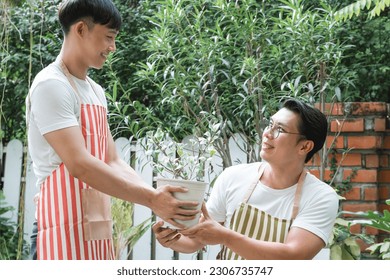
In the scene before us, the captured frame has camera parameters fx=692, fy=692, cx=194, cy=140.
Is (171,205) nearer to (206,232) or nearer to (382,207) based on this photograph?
(206,232)

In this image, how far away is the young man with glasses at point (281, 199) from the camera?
80.3 inches

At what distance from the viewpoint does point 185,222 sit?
1842mm

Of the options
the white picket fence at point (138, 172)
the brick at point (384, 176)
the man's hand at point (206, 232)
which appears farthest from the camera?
the white picket fence at point (138, 172)

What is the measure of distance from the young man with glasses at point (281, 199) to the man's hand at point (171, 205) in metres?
0.18

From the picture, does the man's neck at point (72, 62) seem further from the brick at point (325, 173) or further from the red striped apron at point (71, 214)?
A: the brick at point (325, 173)

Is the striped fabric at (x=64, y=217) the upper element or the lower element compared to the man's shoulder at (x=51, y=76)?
lower

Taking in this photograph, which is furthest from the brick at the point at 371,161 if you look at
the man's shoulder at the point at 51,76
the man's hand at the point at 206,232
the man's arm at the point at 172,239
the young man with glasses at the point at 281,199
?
A: the man's shoulder at the point at 51,76

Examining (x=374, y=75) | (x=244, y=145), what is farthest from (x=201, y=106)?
(x=374, y=75)

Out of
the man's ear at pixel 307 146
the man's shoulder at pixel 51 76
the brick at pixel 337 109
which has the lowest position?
the man's ear at pixel 307 146

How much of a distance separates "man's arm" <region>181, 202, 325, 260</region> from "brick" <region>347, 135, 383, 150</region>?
1.75 m

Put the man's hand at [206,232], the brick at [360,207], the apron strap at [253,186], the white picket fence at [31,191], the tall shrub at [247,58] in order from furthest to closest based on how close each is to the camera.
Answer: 1. the white picket fence at [31,191]
2. the brick at [360,207]
3. the tall shrub at [247,58]
4. the apron strap at [253,186]
5. the man's hand at [206,232]

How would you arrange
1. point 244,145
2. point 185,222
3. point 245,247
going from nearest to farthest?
point 185,222
point 245,247
point 244,145

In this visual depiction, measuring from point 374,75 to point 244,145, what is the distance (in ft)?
3.20
